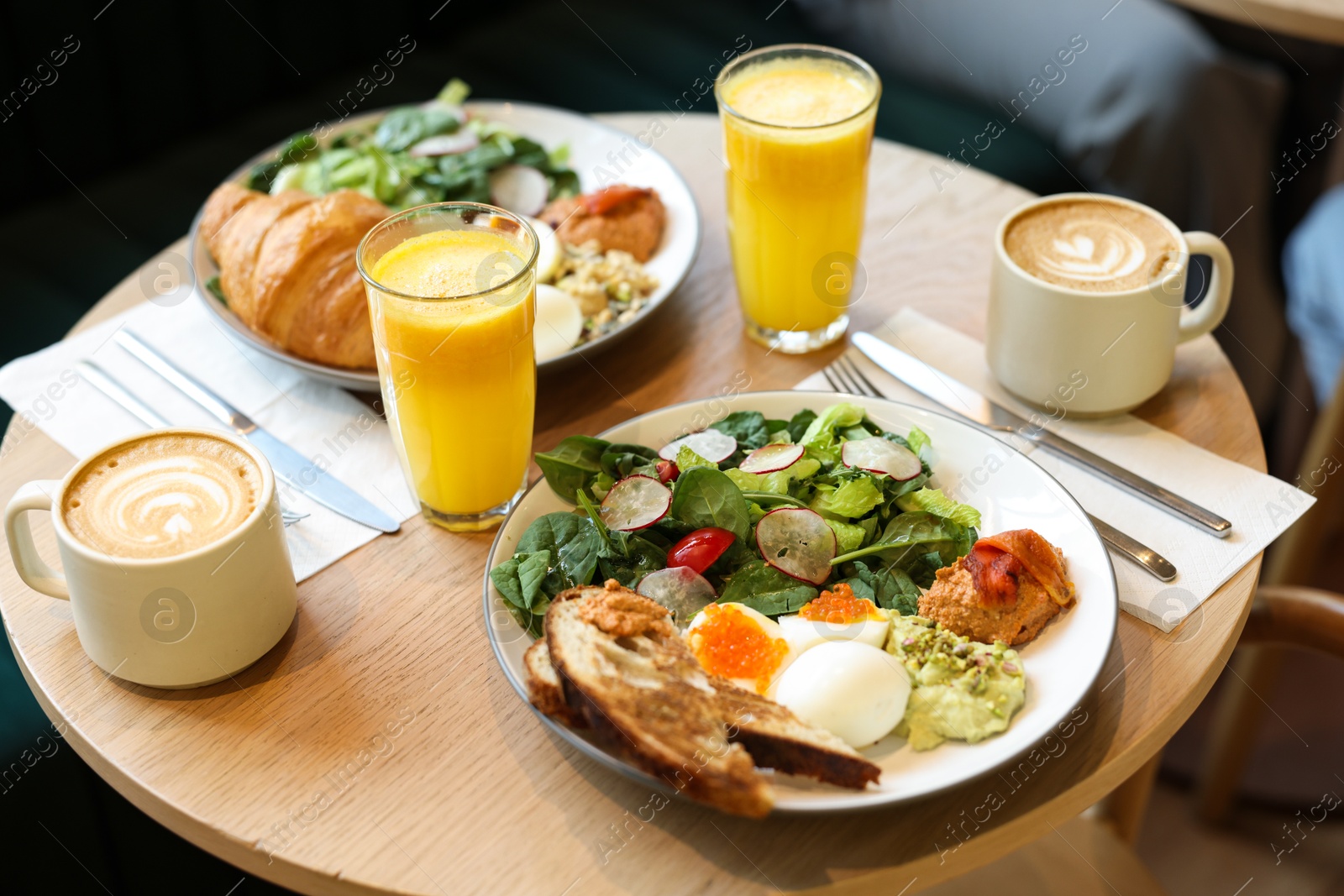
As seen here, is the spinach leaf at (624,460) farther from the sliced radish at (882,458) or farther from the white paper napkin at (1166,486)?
the white paper napkin at (1166,486)

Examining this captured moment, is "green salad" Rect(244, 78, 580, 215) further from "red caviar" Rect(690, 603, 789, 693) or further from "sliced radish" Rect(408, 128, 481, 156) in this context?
"red caviar" Rect(690, 603, 789, 693)

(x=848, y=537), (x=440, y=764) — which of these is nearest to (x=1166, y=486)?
(x=848, y=537)

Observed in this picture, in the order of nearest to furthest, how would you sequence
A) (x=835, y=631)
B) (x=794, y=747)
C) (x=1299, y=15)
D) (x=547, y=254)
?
(x=794, y=747)
(x=835, y=631)
(x=547, y=254)
(x=1299, y=15)

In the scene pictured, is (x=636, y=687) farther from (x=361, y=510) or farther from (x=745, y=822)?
(x=361, y=510)

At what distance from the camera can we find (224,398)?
1.46 metres

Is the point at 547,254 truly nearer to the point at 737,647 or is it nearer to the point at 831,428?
the point at 831,428

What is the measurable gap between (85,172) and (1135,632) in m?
2.33

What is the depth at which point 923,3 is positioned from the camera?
2.76 m

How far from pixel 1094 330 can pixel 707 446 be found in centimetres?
47

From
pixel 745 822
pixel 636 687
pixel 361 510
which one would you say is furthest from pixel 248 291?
pixel 745 822

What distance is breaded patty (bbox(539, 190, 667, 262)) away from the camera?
1634 mm

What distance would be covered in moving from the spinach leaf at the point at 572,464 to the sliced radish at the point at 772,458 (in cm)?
16

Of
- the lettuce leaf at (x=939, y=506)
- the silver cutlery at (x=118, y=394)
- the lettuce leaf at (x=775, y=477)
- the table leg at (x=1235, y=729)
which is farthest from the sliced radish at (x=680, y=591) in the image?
the table leg at (x=1235, y=729)

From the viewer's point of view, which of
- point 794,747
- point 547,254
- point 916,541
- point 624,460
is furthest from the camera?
point 547,254
